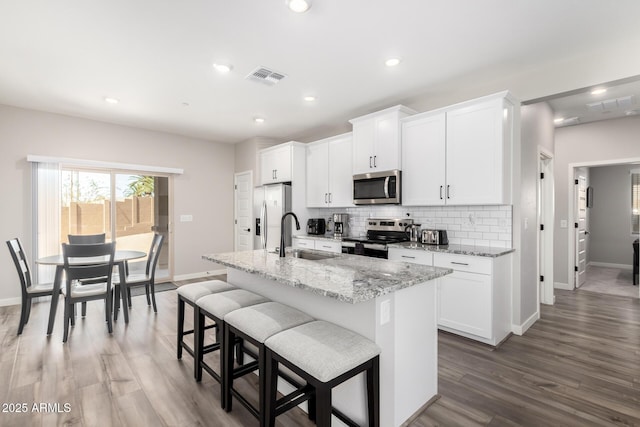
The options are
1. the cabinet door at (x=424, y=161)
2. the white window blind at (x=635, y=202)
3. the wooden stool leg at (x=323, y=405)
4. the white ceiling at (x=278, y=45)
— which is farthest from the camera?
the white window blind at (x=635, y=202)

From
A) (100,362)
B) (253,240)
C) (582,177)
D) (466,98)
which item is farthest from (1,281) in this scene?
(582,177)

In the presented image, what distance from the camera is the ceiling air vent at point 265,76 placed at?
318cm

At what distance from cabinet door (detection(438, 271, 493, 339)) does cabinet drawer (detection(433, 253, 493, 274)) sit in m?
0.05

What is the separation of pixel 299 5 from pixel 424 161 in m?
2.19

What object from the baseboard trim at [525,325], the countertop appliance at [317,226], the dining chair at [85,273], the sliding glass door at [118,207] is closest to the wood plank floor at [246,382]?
→ the baseboard trim at [525,325]

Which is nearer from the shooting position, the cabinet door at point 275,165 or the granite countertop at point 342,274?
the granite countertop at point 342,274

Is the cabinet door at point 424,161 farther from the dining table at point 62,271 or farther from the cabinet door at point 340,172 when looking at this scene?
the dining table at point 62,271

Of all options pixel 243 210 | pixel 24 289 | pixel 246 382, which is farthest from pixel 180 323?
pixel 243 210

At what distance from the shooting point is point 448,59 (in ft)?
9.55

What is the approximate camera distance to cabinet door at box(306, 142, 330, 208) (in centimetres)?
501

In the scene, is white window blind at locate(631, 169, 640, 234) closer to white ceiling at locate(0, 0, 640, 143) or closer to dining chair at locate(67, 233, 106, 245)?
white ceiling at locate(0, 0, 640, 143)

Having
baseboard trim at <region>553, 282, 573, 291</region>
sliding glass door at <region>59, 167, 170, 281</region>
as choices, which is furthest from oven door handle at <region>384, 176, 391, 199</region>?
sliding glass door at <region>59, 167, 170, 281</region>

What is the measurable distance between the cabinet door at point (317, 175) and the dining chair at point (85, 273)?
2.91m

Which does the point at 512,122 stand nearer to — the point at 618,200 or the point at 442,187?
the point at 442,187
